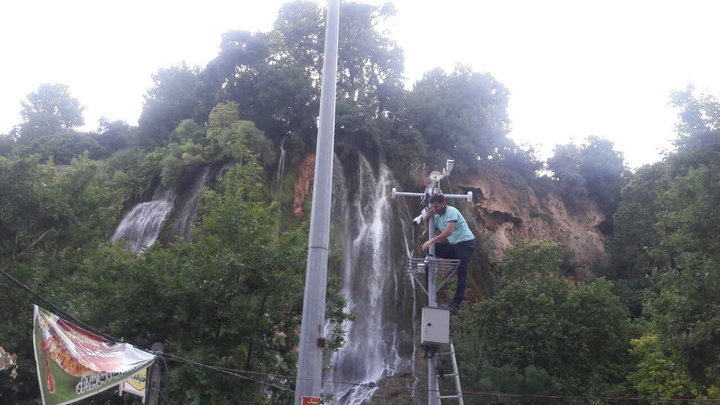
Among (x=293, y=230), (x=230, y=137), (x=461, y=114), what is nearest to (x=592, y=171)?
(x=461, y=114)

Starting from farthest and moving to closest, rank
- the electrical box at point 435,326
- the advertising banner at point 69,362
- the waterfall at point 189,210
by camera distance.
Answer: the waterfall at point 189,210, the electrical box at point 435,326, the advertising banner at point 69,362

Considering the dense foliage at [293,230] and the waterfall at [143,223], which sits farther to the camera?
the waterfall at [143,223]

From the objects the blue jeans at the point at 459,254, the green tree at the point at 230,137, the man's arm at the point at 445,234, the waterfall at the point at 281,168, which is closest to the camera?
the man's arm at the point at 445,234

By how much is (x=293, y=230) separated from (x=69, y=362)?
404 inches

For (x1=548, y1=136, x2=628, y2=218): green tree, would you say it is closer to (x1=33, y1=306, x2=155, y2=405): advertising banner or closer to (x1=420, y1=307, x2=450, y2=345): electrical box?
(x1=420, y1=307, x2=450, y2=345): electrical box

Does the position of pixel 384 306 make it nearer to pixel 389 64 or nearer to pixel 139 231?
pixel 139 231

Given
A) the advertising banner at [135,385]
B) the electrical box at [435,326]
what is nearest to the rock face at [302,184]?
the advertising banner at [135,385]

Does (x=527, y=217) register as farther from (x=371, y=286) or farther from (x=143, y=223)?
(x=143, y=223)

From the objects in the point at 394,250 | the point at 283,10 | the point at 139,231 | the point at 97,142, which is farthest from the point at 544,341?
the point at 97,142

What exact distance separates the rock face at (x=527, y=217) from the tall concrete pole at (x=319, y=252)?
3185cm

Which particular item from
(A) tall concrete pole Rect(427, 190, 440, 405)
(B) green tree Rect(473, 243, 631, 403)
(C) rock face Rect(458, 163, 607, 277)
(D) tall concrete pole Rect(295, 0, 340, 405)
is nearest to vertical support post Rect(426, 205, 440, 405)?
(A) tall concrete pole Rect(427, 190, 440, 405)

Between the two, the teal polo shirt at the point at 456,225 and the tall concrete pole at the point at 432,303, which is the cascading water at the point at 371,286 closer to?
the tall concrete pole at the point at 432,303

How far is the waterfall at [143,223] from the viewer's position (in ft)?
110

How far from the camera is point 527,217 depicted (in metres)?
43.7
